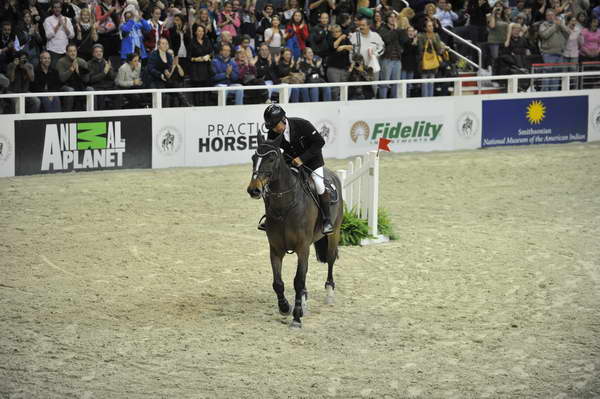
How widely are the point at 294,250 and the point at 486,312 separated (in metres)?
2.48

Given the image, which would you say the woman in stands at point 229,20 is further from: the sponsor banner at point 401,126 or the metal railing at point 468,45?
the metal railing at point 468,45

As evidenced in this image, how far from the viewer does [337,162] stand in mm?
21453

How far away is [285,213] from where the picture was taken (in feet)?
36.0

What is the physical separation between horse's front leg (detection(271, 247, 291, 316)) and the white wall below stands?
361 inches

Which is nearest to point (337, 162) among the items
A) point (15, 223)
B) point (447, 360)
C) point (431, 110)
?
point (431, 110)

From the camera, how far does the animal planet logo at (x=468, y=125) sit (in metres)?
23.3

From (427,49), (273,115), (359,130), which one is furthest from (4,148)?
(427,49)

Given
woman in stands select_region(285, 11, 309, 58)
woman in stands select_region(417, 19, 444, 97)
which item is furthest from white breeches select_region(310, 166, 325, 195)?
woman in stands select_region(417, 19, 444, 97)

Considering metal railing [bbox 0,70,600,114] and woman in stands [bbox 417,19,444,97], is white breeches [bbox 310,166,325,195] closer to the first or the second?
metal railing [bbox 0,70,600,114]

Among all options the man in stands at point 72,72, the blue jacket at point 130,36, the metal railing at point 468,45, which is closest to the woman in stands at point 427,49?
the metal railing at point 468,45

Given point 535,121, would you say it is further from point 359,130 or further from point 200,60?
point 200,60

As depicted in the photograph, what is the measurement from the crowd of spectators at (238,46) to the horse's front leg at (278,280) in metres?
9.75

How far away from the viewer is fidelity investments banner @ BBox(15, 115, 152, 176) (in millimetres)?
18984

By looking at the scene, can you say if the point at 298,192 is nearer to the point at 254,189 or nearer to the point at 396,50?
the point at 254,189
